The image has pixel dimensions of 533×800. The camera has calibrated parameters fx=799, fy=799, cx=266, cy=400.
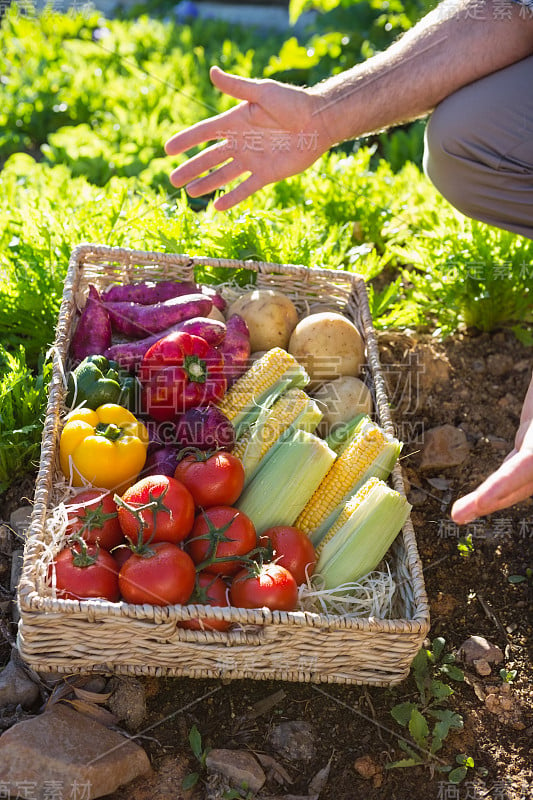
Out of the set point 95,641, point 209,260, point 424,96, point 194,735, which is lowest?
point 194,735

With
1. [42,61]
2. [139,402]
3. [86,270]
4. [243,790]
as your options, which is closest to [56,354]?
[139,402]

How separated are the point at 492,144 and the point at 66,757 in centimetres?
254

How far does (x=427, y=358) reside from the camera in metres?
3.65

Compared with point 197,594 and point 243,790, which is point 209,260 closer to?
point 197,594

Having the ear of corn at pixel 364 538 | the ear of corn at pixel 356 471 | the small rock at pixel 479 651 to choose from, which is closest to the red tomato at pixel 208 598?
the ear of corn at pixel 364 538

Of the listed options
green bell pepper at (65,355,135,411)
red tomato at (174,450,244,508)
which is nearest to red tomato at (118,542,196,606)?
red tomato at (174,450,244,508)

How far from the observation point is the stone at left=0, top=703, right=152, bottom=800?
201 cm

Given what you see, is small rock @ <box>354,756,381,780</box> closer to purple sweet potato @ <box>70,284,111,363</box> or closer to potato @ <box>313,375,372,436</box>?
potato @ <box>313,375,372,436</box>

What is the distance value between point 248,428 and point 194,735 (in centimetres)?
102

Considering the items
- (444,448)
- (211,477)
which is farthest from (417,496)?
(211,477)

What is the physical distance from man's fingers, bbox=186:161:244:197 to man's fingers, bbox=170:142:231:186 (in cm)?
3

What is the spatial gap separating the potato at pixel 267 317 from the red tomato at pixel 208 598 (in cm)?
116

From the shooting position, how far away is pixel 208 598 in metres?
2.23

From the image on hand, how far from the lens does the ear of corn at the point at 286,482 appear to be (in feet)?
8.45
